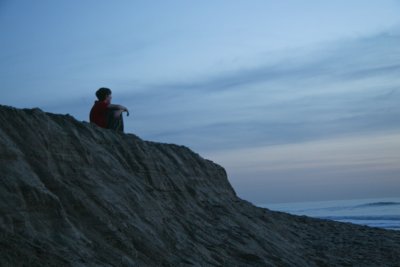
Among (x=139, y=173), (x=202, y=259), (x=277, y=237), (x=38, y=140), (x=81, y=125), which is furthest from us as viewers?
(x=277, y=237)

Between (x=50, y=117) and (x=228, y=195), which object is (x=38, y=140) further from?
(x=228, y=195)

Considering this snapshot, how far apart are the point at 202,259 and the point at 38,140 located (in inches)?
123

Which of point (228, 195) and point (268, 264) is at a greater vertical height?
point (228, 195)

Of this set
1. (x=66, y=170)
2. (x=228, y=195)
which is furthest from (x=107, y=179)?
(x=228, y=195)

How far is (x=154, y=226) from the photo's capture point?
8547 mm

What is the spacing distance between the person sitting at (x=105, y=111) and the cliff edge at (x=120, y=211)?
491mm

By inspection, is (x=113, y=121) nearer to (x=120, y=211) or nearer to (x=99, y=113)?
(x=99, y=113)

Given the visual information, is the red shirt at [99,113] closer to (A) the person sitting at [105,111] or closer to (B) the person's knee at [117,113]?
(A) the person sitting at [105,111]

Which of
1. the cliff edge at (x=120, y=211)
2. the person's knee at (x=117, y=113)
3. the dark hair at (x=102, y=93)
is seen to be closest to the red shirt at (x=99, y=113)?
the dark hair at (x=102, y=93)

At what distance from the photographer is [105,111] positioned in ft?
37.1

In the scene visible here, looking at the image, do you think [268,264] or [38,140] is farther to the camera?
[268,264]

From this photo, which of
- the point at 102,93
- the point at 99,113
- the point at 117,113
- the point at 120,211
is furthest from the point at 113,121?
the point at 120,211

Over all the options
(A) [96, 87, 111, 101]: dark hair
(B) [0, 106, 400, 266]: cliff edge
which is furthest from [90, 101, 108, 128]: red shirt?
(B) [0, 106, 400, 266]: cliff edge

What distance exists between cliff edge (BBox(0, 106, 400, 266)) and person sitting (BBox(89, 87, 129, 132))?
0.49 metres
